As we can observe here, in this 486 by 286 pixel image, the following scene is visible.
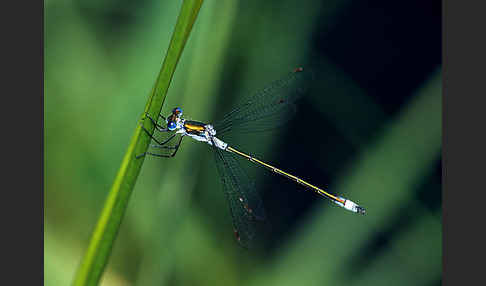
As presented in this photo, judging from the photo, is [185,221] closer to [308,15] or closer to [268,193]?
[268,193]

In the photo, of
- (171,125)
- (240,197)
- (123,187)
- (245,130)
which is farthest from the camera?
(245,130)

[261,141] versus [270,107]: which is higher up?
[270,107]

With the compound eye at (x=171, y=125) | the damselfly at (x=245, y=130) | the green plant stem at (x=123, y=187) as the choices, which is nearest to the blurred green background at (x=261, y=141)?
the damselfly at (x=245, y=130)

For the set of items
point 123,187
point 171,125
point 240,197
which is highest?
point 171,125

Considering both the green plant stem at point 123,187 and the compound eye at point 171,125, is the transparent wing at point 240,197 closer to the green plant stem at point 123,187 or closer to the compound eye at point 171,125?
the compound eye at point 171,125

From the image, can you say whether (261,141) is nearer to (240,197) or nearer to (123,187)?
(240,197)

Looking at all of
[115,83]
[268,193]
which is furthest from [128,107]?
[268,193]

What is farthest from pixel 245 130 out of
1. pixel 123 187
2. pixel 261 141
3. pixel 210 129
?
pixel 123 187
